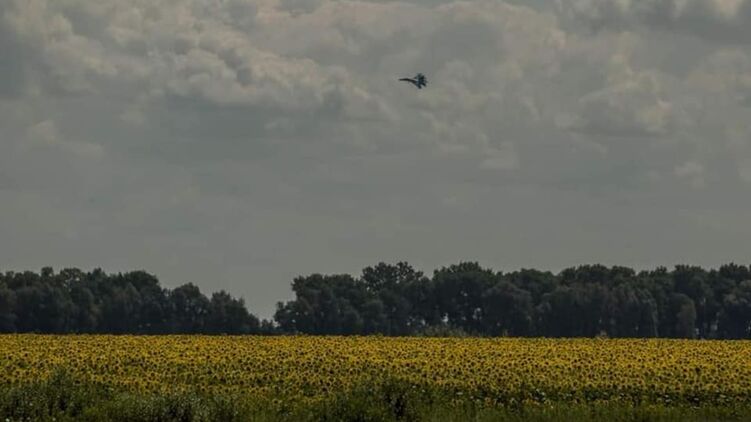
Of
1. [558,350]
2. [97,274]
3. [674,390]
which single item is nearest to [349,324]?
[97,274]

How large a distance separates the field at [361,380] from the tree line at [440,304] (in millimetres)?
74047

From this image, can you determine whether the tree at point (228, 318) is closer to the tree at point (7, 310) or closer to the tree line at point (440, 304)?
the tree line at point (440, 304)

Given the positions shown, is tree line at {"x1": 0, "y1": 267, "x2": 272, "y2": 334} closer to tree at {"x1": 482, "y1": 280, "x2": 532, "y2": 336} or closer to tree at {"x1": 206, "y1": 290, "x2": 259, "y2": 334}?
tree at {"x1": 206, "y1": 290, "x2": 259, "y2": 334}

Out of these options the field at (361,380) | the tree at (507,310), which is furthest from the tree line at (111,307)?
the field at (361,380)

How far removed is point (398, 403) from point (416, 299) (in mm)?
110586

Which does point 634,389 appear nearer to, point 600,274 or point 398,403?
point 398,403

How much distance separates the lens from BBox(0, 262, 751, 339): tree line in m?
136

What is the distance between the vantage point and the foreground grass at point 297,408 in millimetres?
41000

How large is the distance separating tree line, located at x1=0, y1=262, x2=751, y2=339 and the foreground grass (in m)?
85.5

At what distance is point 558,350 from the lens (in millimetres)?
58781

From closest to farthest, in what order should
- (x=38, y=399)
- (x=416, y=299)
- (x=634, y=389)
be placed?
(x=38, y=399) → (x=634, y=389) → (x=416, y=299)

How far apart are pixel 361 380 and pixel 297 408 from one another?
13.2 feet

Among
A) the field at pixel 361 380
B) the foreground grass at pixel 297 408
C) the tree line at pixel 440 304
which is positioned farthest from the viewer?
the tree line at pixel 440 304

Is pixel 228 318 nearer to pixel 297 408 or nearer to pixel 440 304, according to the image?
pixel 440 304
